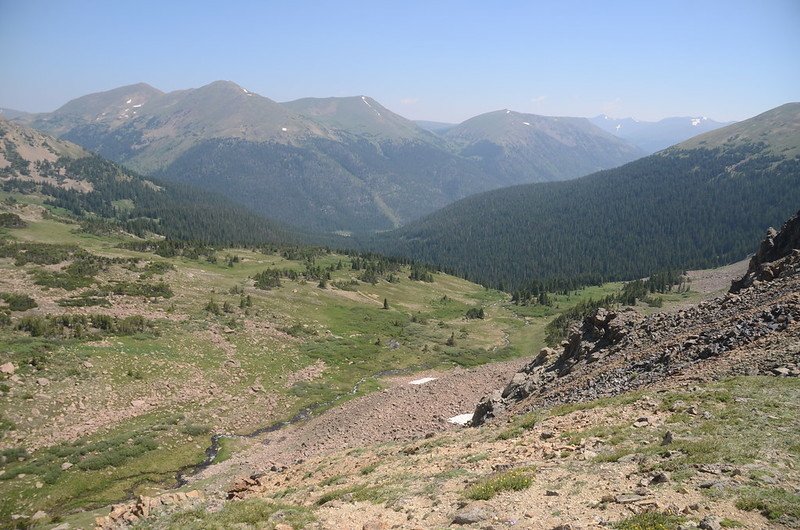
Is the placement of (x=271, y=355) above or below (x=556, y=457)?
below

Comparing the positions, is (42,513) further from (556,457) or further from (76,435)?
(556,457)

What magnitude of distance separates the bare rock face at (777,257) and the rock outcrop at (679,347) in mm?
105

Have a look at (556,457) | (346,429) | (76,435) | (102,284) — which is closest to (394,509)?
(556,457)

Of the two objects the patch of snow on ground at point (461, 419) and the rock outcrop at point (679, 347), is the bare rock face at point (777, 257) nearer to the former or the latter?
the rock outcrop at point (679, 347)

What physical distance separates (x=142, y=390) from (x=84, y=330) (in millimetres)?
13330

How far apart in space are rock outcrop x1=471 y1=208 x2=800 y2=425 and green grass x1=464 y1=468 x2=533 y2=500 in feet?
38.5

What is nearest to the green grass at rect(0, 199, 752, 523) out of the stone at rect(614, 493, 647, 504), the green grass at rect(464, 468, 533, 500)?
the green grass at rect(464, 468, 533, 500)

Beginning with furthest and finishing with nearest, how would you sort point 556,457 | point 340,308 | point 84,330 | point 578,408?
point 340,308 < point 84,330 < point 578,408 < point 556,457

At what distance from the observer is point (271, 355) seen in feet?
202

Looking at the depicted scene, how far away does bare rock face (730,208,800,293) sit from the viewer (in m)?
32.8

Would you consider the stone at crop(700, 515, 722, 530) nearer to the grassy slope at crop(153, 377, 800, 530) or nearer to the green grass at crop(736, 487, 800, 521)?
the grassy slope at crop(153, 377, 800, 530)

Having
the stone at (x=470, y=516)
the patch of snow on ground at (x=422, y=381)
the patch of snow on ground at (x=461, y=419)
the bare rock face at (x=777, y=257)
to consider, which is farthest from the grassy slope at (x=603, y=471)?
the patch of snow on ground at (x=422, y=381)

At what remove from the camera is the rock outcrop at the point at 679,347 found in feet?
75.2

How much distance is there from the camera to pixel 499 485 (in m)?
15.4
